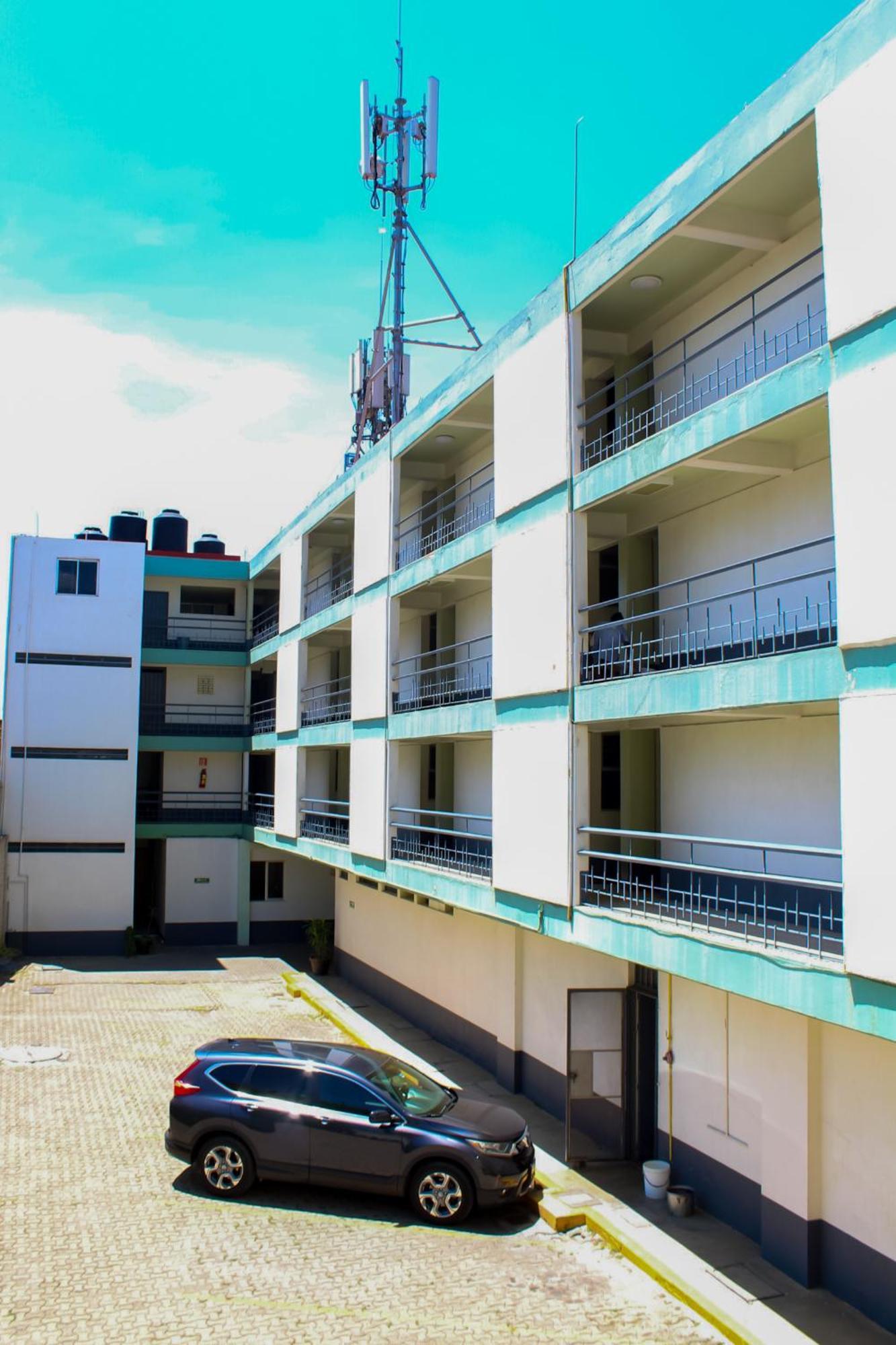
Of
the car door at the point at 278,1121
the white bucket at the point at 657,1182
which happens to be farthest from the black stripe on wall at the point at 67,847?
the white bucket at the point at 657,1182

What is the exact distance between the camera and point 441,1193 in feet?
40.6

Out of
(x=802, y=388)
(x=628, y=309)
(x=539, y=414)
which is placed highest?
(x=628, y=309)

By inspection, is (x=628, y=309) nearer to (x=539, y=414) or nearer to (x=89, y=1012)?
(x=539, y=414)

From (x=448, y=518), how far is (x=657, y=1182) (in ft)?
42.3

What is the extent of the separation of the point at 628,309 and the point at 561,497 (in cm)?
283

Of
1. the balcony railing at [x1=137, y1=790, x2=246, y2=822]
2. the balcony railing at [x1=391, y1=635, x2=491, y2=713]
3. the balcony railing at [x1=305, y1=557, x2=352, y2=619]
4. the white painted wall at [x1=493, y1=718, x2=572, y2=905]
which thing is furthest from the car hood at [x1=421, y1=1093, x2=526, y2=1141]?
the balcony railing at [x1=137, y1=790, x2=246, y2=822]

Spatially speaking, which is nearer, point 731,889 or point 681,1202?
point 681,1202

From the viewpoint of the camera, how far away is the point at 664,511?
567 inches

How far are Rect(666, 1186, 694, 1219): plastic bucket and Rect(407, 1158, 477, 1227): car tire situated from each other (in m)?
2.42

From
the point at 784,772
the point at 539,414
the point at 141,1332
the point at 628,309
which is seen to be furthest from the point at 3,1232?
the point at 628,309

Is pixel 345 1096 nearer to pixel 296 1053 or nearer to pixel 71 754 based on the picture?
pixel 296 1053

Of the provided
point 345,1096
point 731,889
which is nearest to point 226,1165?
point 345,1096

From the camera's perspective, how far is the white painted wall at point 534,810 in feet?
44.1

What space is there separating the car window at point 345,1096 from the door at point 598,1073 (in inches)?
119
